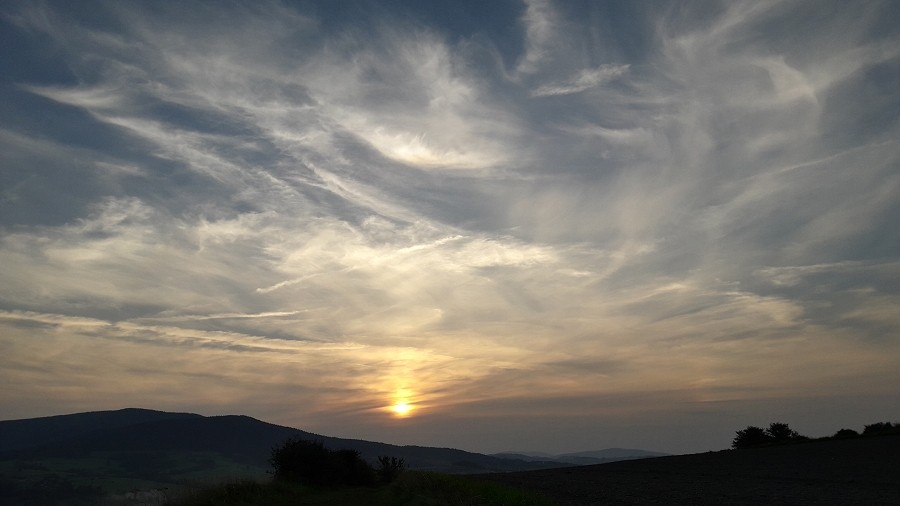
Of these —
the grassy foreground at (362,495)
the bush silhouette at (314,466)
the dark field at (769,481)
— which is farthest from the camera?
the bush silhouette at (314,466)

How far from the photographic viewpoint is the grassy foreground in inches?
979

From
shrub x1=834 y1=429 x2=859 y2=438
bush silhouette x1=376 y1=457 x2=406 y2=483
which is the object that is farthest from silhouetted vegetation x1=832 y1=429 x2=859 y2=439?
bush silhouette x1=376 y1=457 x2=406 y2=483

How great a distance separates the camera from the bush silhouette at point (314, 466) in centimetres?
3672

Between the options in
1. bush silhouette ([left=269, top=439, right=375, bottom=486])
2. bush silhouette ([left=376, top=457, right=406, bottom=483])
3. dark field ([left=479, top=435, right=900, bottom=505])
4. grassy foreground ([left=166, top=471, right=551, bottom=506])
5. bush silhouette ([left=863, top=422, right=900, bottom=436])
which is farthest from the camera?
bush silhouette ([left=863, top=422, right=900, bottom=436])

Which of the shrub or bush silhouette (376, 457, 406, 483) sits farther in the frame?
the shrub

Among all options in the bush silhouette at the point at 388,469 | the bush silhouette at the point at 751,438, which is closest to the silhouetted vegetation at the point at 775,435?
the bush silhouette at the point at 751,438

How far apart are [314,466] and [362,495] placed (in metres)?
6.07

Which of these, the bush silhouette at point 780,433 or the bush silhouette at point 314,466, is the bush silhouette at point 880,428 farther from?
the bush silhouette at point 314,466

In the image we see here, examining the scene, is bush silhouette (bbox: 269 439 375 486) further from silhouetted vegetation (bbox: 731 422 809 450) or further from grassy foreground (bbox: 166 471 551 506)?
silhouetted vegetation (bbox: 731 422 809 450)

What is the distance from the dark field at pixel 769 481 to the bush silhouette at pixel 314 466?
10600 millimetres

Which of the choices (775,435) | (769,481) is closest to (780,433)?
(775,435)

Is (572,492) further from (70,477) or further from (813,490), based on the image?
(70,477)

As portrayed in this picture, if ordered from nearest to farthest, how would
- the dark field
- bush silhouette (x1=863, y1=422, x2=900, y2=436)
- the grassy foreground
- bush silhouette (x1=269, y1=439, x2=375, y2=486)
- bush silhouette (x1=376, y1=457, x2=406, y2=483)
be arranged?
the grassy foreground
the dark field
bush silhouette (x1=269, y1=439, x2=375, y2=486)
bush silhouette (x1=376, y1=457, x2=406, y2=483)
bush silhouette (x1=863, y1=422, x2=900, y2=436)

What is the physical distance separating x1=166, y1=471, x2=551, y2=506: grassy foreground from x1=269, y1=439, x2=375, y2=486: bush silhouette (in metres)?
1.84
